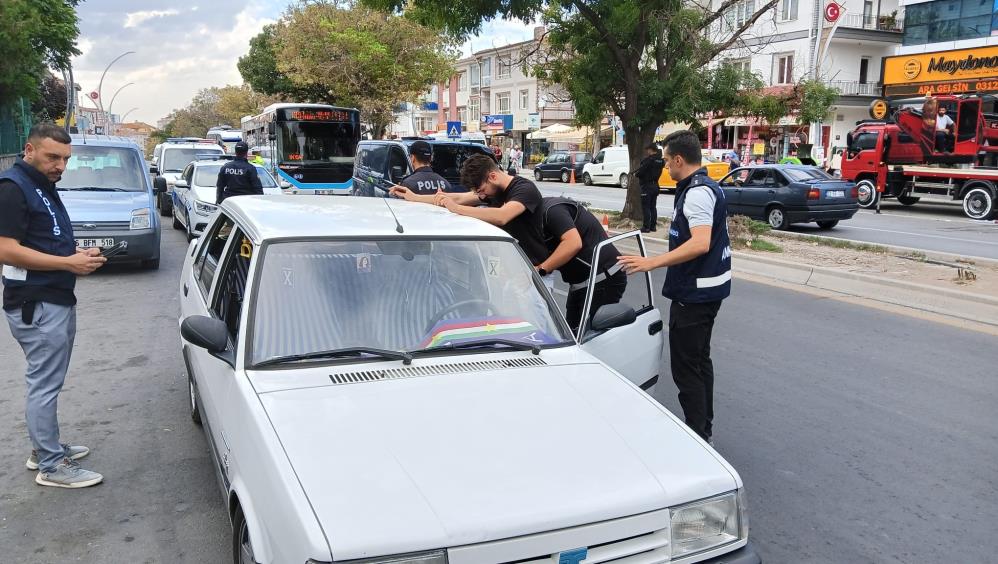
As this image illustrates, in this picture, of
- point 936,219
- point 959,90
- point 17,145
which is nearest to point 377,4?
point 936,219

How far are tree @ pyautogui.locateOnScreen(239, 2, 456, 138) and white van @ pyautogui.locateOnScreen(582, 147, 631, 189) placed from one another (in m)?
8.53

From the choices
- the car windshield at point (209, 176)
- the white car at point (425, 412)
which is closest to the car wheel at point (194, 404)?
the white car at point (425, 412)

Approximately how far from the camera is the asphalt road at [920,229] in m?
14.3

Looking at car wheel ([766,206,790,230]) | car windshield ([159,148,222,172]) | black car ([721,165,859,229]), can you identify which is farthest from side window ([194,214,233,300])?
car windshield ([159,148,222,172])

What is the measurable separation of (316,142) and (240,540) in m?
20.3

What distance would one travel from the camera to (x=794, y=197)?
15.9 metres

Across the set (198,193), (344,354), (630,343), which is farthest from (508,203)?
(198,193)

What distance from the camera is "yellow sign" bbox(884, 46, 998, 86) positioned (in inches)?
1313

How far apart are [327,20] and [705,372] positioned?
1286 inches

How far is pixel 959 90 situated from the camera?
34281 millimetres

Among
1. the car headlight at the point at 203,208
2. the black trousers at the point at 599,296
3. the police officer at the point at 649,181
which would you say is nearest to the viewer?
the black trousers at the point at 599,296

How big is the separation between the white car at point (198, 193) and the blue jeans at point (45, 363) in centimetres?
841

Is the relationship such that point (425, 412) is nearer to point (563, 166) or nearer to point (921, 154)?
point (921, 154)

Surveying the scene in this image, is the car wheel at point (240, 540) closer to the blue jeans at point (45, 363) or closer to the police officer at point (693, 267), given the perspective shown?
the blue jeans at point (45, 363)
